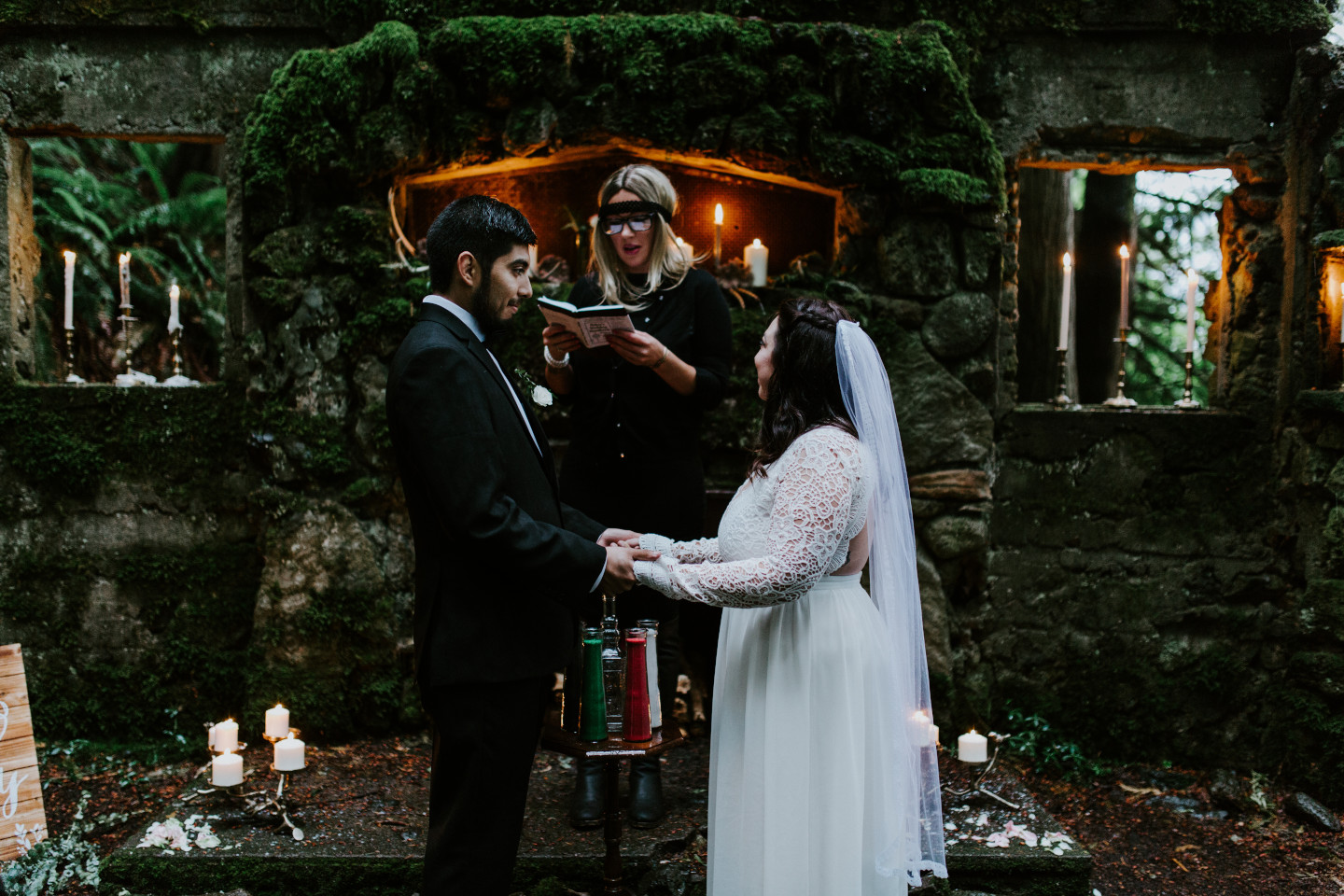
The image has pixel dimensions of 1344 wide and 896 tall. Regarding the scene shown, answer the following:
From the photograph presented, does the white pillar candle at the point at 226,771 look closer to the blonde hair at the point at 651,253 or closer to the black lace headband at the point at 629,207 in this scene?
the blonde hair at the point at 651,253

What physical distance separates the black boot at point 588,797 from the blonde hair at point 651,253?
167 centimetres

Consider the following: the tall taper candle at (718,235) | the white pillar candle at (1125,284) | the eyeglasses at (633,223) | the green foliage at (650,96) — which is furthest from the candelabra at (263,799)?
the white pillar candle at (1125,284)

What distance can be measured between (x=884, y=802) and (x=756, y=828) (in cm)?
34

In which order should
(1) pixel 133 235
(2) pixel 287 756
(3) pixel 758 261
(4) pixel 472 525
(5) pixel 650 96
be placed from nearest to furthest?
1. (4) pixel 472 525
2. (2) pixel 287 756
3. (5) pixel 650 96
4. (3) pixel 758 261
5. (1) pixel 133 235

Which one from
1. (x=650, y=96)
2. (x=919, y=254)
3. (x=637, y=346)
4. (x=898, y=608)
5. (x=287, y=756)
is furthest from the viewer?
(x=919, y=254)

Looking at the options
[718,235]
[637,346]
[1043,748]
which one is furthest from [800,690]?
[1043,748]

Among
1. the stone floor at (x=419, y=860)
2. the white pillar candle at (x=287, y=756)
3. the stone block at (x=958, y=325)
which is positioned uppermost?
the stone block at (x=958, y=325)

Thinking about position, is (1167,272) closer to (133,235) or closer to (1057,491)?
(1057,491)

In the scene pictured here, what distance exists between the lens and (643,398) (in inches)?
125

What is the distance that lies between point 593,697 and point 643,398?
3.74 ft

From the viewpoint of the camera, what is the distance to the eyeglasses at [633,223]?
3160mm

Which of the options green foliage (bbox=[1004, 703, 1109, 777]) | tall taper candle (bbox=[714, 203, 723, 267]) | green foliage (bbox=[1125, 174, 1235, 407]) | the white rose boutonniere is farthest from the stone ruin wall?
green foliage (bbox=[1125, 174, 1235, 407])

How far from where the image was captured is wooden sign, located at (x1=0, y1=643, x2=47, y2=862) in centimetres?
318

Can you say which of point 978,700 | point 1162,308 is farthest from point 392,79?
point 1162,308
